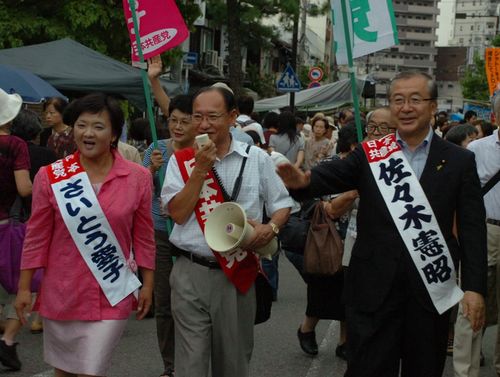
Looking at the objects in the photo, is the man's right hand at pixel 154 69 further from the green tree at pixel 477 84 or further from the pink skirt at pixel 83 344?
the green tree at pixel 477 84

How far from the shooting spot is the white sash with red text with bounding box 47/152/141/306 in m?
4.18

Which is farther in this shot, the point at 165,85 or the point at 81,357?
the point at 165,85

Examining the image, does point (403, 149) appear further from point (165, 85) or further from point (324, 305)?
point (165, 85)

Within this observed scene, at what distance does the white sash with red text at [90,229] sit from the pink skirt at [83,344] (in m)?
0.14

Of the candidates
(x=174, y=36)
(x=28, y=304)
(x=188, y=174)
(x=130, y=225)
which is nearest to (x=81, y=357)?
(x=28, y=304)

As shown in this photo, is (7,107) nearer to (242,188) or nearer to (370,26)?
(242,188)

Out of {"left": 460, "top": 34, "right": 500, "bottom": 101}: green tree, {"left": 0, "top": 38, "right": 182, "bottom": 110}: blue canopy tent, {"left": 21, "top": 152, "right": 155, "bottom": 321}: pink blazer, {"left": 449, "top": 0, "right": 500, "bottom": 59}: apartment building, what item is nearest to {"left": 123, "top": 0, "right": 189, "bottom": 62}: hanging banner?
{"left": 21, "top": 152, "right": 155, "bottom": 321}: pink blazer

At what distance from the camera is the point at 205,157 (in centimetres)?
419

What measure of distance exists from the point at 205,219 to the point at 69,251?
68cm

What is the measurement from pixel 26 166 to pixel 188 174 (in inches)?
72.2

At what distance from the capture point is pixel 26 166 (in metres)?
5.84

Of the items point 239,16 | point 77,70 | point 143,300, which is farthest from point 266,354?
point 239,16

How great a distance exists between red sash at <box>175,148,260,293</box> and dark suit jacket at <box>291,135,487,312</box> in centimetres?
47

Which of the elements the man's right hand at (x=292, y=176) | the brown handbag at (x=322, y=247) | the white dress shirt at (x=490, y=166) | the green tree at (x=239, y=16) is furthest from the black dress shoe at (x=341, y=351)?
the green tree at (x=239, y=16)
